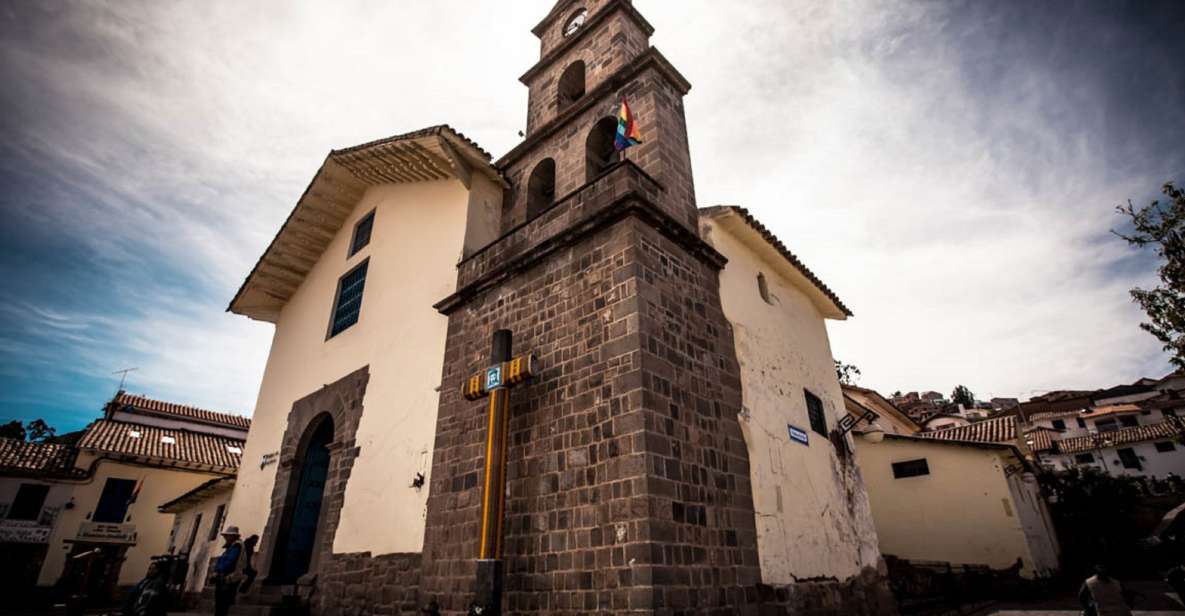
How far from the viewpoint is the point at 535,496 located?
5844mm

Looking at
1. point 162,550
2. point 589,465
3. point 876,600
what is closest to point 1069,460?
point 876,600

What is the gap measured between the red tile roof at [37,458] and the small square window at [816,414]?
25.2m

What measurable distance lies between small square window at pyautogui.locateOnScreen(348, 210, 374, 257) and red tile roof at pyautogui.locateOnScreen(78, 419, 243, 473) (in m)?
13.8

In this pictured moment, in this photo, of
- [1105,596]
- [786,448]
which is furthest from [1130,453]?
[786,448]

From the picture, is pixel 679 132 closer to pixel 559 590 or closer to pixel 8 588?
pixel 559 590

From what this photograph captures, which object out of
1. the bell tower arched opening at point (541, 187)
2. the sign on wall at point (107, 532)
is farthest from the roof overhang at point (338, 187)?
the sign on wall at point (107, 532)

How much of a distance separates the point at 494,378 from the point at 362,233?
25.3ft

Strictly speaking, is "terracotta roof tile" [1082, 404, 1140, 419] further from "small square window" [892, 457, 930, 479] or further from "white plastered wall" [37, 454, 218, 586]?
"white plastered wall" [37, 454, 218, 586]

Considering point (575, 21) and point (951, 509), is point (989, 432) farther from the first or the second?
point (575, 21)

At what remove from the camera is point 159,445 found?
72.8 feet

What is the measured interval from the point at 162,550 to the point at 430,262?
786 inches

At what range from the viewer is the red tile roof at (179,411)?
25.3 metres

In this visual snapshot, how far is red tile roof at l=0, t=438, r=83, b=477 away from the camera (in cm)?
1881

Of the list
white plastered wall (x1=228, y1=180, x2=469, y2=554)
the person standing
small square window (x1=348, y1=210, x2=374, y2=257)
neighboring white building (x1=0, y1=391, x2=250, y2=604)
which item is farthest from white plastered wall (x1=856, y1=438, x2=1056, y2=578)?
neighboring white building (x1=0, y1=391, x2=250, y2=604)
